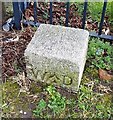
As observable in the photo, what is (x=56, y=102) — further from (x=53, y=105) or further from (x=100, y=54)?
(x=100, y=54)

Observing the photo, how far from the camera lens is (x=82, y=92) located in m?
2.52

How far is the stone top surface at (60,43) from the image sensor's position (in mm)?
2361

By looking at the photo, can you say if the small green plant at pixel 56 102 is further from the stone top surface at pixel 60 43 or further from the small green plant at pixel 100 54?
the small green plant at pixel 100 54

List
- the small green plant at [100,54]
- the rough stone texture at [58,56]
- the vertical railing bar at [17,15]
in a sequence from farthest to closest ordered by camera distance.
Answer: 1. the vertical railing bar at [17,15]
2. the small green plant at [100,54]
3. the rough stone texture at [58,56]

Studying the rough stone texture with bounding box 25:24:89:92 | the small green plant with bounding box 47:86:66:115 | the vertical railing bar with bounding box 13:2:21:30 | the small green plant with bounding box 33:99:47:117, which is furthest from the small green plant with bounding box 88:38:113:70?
the vertical railing bar with bounding box 13:2:21:30

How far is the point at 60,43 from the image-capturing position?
247 cm

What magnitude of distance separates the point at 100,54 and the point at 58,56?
584 millimetres

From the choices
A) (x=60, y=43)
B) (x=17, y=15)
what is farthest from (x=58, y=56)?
(x=17, y=15)

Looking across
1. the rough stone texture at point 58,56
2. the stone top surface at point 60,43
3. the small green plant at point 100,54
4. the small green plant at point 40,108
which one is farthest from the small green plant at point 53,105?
the small green plant at point 100,54

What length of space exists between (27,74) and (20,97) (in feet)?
0.63

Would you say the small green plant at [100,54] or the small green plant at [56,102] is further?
the small green plant at [100,54]

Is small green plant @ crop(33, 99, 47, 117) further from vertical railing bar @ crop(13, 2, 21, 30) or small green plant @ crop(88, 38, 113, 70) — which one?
vertical railing bar @ crop(13, 2, 21, 30)

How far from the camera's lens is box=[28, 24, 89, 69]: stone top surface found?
2.36m

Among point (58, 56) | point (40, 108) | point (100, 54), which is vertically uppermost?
point (58, 56)
